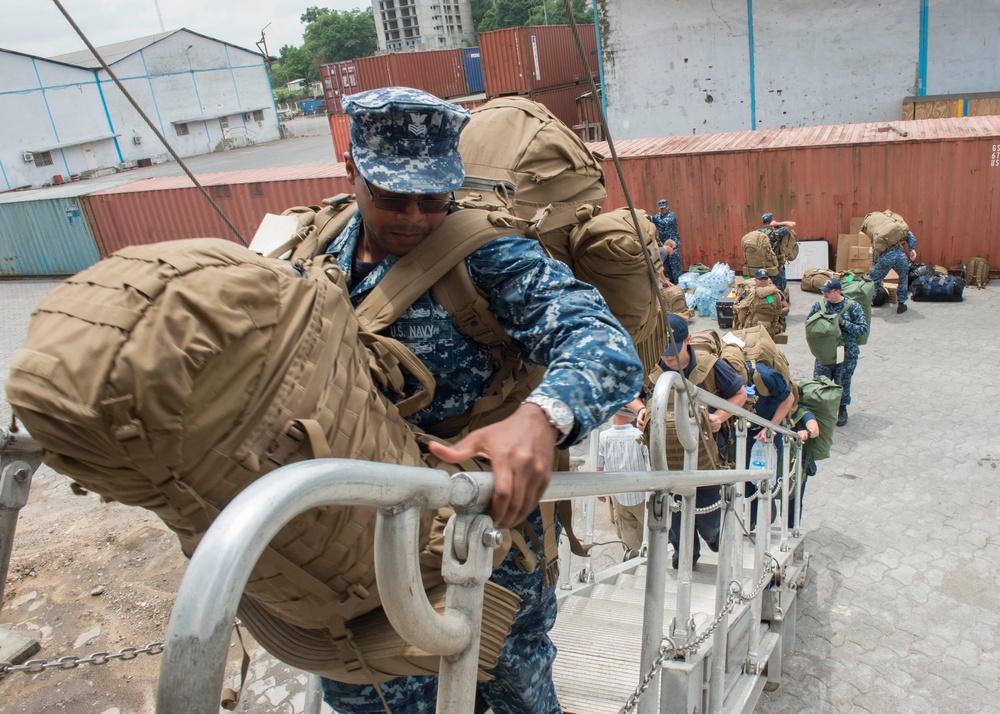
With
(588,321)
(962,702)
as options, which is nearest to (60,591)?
(588,321)

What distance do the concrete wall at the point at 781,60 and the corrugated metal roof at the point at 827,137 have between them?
447cm

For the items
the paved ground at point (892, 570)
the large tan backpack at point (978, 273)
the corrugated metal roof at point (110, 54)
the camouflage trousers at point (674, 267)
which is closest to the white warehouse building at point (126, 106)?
the corrugated metal roof at point (110, 54)

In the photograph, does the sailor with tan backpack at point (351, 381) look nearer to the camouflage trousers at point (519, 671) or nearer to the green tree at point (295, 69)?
the camouflage trousers at point (519, 671)

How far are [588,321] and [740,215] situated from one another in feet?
43.1

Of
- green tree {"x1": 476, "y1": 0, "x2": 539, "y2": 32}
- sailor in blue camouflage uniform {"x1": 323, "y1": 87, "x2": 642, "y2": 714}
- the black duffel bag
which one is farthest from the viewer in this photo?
green tree {"x1": 476, "y1": 0, "x2": 539, "y2": 32}

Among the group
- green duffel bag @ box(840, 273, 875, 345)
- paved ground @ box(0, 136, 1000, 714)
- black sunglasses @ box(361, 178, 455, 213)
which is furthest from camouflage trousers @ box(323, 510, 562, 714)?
green duffel bag @ box(840, 273, 875, 345)

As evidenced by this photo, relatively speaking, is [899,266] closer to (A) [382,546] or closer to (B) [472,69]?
(A) [382,546]

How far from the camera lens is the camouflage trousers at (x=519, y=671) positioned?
1852 mm

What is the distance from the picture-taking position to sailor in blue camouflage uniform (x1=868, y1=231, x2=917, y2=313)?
11.2 metres

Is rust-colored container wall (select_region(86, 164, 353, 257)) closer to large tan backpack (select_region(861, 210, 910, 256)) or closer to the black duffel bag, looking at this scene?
large tan backpack (select_region(861, 210, 910, 256))

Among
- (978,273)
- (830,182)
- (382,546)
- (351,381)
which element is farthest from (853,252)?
(382,546)

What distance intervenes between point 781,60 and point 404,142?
64.6 ft

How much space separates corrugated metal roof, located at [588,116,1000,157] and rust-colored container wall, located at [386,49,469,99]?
1568cm

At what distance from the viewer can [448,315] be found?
1780mm
